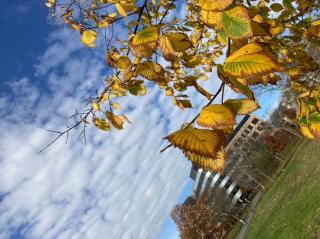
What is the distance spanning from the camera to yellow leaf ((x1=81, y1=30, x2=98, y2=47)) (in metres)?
2.15

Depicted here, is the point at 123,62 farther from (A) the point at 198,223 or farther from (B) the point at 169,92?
(A) the point at 198,223

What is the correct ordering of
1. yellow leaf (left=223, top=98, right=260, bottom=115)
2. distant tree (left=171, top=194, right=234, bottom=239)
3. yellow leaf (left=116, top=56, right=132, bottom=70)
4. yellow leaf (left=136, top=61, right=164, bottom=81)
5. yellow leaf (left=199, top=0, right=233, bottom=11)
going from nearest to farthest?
yellow leaf (left=199, top=0, right=233, bottom=11), yellow leaf (left=223, top=98, right=260, bottom=115), yellow leaf (left=136, top=61, right=164, bottom=81), yellow leaf (left=116, top=56, right=132, bottom=70), distant tree (left=171, top=194, right=234, bottom=239)

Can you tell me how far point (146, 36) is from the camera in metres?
1.47

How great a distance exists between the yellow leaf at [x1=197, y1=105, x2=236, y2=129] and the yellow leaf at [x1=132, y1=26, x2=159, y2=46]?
45 cm

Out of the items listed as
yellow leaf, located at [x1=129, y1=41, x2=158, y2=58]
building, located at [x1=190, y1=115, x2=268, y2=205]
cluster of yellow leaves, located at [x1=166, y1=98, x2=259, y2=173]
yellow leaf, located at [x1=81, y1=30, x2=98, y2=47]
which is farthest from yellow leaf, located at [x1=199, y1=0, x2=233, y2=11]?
building, located at [x1=190, y1=115, x2=268, y2=205]

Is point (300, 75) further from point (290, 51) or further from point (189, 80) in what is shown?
point (189, 80)

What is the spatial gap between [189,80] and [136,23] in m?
0.86

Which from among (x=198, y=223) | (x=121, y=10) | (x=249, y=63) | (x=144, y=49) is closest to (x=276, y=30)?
(x=121, y=10)

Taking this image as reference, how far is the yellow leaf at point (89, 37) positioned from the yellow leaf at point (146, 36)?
740 millimetres

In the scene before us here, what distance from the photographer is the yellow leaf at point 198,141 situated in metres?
0.98

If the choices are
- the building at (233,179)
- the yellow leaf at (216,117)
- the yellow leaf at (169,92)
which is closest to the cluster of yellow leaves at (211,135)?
the yellow leaf at (216,117)

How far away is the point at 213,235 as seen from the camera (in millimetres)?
58656

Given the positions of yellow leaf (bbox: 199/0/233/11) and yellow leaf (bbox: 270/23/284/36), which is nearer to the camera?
yellow leaf (bbox: 199/0/233/11)

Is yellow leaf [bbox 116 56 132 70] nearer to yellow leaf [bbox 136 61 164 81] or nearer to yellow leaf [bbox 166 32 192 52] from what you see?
yellow leaf [bbox 136 61 164 81]
